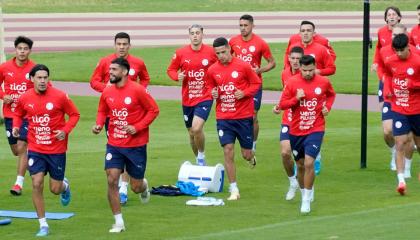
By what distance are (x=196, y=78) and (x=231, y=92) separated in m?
2.05

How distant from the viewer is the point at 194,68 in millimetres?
20891

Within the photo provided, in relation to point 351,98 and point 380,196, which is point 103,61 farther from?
point 351,98

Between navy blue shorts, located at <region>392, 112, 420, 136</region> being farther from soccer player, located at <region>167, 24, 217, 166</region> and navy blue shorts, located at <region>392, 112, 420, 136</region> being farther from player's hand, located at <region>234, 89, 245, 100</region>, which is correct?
soccer player, located at <region>167, 24, 217, 166</region>

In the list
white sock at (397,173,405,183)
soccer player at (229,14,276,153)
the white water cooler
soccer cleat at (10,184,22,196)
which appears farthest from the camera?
soccer player at (229,14,276,153)

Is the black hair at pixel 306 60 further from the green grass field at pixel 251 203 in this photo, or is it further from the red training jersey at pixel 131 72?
the red training jersey at pixel 131 72

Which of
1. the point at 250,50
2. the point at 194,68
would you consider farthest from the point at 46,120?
the point at 250,50

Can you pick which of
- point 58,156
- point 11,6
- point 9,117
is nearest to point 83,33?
point 11,6

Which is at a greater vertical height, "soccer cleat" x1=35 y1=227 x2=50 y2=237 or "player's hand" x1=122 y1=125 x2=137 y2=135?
"player's hand" x1=122 y1=125 x2=137 y2=135

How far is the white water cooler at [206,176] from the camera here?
1939 cm

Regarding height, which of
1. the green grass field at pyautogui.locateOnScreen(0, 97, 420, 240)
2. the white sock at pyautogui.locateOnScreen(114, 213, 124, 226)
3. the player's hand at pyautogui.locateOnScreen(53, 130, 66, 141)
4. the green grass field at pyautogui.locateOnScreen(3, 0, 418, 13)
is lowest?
the green grass field at pyautogui.locateOnScreen(3, 0, 418, 13)

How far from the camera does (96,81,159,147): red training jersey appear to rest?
54.4 feet

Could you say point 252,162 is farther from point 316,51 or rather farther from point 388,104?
point 388,104

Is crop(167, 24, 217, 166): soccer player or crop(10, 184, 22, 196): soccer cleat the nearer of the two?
crop(10, 184, 22, 196): soccer cleat

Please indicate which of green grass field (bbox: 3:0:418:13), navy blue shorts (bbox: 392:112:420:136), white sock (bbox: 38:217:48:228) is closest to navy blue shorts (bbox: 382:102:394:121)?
navy blue shorts (bbox: 392:112:420:136)
